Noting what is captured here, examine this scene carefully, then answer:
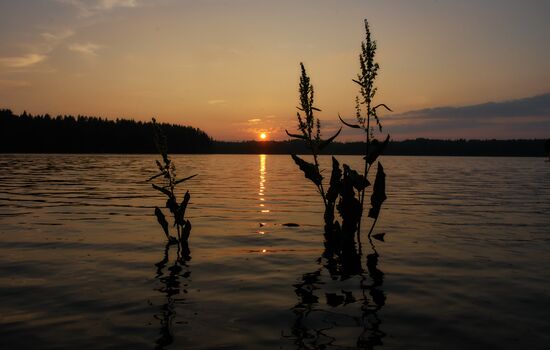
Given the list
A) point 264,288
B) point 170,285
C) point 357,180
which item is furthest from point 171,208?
point 357,180

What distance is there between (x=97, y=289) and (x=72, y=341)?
2140mm

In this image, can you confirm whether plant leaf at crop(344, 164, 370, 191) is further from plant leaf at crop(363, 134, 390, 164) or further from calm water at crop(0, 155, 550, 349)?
calm water at crop(0, 155, 550, 349)

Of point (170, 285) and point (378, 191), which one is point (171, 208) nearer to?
point (170, 285)

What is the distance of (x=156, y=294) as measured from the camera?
668 cm

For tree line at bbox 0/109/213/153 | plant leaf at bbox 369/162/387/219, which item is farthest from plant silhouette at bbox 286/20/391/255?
tree line at bbox 0/109/213/153

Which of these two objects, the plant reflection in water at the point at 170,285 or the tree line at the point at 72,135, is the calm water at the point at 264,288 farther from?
the tree line at the point at 72,135

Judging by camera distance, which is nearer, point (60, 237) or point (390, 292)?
point (390, 292)

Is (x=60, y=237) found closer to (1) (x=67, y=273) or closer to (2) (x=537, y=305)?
(1) (x=67, y=273)

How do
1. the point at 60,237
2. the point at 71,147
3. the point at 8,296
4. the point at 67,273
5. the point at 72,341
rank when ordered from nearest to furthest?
the point at 72,341
the point at 8,296
the point at 67,273
the point at 60,237
the point at 71,147

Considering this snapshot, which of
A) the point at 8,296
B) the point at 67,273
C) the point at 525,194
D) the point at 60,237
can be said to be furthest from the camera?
the point at 525,194

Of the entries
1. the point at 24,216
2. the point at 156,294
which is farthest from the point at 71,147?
the point at 156,294

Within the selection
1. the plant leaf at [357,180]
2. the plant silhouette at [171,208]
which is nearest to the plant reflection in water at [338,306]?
the plant leaf at [357,180]

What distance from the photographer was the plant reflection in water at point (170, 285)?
5143 mm

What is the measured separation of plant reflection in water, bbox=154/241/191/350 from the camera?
5.14 metres
